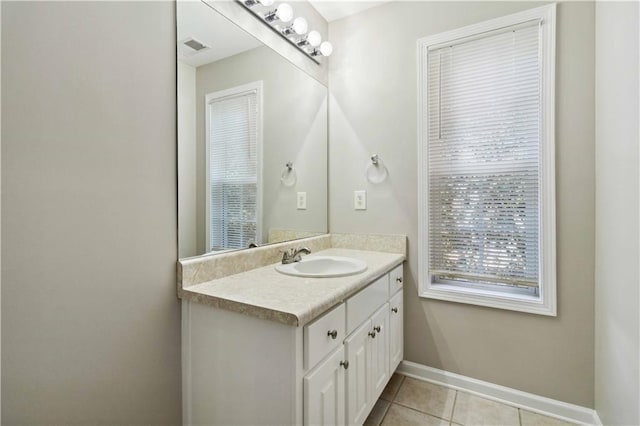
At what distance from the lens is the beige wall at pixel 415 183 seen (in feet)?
5.04

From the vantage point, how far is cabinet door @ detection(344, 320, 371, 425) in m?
1.24

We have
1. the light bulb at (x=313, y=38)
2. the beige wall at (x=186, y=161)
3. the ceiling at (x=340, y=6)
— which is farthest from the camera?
the ceiling at (x=340, y=6)

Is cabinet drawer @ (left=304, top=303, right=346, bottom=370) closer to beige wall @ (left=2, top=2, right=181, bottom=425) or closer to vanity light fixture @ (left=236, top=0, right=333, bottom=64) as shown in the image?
beige wall @ (left=2, top=2, right=181, bottom=425)

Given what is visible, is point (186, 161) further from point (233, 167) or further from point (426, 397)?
point (426, 397)

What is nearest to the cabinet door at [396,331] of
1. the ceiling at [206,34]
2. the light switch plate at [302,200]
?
the light switch plate at [302,200]

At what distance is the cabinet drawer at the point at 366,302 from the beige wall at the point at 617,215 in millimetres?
971

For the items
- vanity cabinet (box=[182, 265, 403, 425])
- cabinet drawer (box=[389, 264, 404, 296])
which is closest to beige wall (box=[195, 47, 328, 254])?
vanity cabinet (box=[182, 265, 403, 425])

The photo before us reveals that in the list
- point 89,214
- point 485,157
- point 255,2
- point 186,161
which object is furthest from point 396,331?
point 255,2

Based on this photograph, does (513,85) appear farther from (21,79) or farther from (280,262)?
(21,79)

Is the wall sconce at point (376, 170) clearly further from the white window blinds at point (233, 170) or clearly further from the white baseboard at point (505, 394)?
the white baseboard at point (505, 394)

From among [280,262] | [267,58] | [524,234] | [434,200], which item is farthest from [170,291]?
[524,234]

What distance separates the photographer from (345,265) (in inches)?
67.6

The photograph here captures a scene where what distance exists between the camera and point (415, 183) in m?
1.93

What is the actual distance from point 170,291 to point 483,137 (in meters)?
1.80
